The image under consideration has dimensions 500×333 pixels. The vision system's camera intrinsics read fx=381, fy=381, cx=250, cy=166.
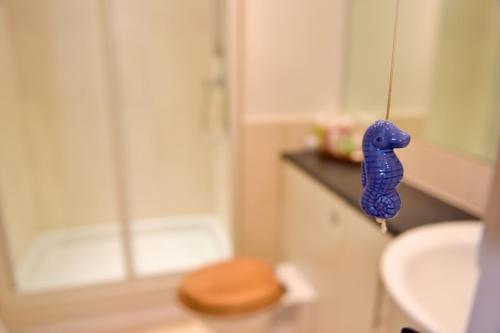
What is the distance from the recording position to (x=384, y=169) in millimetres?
302

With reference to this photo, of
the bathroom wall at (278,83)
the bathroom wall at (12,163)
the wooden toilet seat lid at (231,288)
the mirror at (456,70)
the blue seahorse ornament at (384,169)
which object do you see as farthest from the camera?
the bathroom wall at (12,163)

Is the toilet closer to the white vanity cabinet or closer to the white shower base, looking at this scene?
the white vanity cabinet

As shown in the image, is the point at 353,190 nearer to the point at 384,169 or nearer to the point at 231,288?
the point at 231,288

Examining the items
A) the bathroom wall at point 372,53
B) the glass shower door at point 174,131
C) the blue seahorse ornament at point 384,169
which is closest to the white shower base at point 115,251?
the glass shower door at point 174,131

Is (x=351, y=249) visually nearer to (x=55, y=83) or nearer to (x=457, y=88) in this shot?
(x=457, y=88)

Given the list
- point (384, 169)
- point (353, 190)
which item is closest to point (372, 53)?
point (353, 190)

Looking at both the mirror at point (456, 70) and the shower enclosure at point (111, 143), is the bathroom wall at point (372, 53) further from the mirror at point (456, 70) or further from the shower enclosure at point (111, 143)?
the shower enclosure at point (111, 143)

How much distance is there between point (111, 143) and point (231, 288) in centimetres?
117

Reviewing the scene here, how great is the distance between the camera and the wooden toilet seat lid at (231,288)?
53.3 inches

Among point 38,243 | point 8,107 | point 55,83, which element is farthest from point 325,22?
point 38,243

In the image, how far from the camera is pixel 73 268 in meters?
2.09

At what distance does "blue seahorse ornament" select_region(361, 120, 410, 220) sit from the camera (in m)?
0.30

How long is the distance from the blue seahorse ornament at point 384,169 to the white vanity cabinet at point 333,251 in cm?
79

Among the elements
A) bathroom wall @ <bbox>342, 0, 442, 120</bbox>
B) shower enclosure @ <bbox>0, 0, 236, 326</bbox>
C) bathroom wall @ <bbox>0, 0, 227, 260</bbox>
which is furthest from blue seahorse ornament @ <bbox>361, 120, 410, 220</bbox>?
bathroom wall @ <bbox>0, 0, 227, 260</bbox>
